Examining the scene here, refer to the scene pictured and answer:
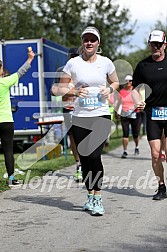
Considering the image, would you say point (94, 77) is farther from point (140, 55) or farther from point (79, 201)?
point (140, 55)

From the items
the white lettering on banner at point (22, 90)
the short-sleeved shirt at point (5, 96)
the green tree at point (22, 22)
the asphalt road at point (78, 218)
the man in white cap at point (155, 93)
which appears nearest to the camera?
the asphalt road at point (78, 218)

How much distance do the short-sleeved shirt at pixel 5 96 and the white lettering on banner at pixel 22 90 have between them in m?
8.20

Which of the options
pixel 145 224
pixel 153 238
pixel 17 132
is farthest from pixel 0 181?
pixel 17 132

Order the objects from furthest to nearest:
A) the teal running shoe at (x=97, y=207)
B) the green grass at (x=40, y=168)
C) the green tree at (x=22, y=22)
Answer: the green tree at (x=22, y=22) < the green grass at (x=40, y=168) < the teal running shoe at (x=97, y=207)

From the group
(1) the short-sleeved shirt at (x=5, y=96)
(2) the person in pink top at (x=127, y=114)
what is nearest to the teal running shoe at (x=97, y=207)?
(1) the short-sleeved shirt at (x=5, y=96)

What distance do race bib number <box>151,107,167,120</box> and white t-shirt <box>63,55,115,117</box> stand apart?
1.11m

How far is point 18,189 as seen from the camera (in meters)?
10.2

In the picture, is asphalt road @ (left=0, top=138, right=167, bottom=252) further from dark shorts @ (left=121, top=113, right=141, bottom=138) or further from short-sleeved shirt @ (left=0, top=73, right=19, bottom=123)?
dark shorts @ (left=121, top=113, right=141, bottom=138)

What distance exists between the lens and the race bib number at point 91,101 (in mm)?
7875

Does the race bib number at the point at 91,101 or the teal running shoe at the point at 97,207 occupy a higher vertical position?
the race bib number at the point at 91,101

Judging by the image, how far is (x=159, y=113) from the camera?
888 cm

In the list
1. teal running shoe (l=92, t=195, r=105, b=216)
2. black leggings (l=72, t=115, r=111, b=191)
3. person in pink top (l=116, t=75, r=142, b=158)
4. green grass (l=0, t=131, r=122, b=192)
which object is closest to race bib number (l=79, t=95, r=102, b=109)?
black leggings (l=72, t=115, r=111, b=191)

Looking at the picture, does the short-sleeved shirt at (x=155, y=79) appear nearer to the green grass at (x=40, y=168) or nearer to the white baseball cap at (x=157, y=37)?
the white baseball cap at (x=157, y=37)

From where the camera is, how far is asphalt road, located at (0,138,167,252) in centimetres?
636
